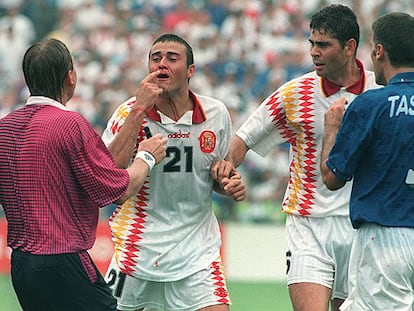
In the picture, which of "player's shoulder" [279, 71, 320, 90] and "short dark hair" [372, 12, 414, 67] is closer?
"short dark hair" [372, 12, 414, 67]

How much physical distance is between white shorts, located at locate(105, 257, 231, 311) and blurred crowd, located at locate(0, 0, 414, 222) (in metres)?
8.28

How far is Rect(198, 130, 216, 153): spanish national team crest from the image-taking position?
751 centimetres

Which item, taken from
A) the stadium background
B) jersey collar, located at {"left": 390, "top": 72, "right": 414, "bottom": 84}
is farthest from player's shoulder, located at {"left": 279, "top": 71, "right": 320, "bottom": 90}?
the stadium background

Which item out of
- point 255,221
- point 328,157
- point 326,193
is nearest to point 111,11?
point 255,221

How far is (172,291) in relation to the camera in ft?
24.3

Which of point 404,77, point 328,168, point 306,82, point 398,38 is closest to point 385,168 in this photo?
point 328,168

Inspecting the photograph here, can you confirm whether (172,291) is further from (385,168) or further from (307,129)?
(385,168)

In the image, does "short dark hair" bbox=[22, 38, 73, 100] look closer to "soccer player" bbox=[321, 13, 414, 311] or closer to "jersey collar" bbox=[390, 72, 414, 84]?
"soccer player" bbox=[321, 13, 414, 311]

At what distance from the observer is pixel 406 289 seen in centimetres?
611

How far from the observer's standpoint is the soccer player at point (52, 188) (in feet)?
19.2

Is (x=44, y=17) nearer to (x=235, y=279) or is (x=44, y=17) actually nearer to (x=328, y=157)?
(x=235, y=279)

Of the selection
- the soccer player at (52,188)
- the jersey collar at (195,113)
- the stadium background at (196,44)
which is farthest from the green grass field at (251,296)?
the soccer player at (52,188)

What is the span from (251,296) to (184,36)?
18.4ft

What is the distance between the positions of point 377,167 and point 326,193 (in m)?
1.53
